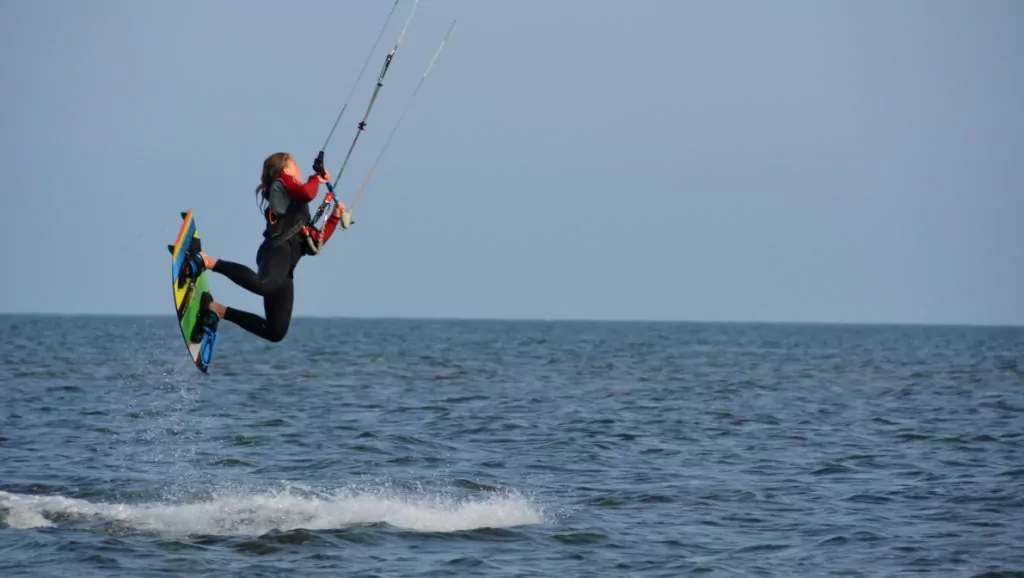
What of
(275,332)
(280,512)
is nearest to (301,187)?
(275,332)

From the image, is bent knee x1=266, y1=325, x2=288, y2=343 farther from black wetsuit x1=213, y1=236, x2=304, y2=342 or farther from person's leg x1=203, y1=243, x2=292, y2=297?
person's leg x1=203, y1=243, x2=292, y2=297

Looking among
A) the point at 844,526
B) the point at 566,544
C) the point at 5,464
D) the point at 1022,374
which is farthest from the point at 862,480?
the point at 1022,374

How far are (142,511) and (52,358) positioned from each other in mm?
34464

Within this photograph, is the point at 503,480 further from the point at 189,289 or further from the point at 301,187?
the point at 301,187

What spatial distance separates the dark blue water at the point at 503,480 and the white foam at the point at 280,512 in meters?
0.05

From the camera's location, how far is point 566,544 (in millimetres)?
13805

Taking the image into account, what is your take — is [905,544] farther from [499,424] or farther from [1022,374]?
[1022,374]

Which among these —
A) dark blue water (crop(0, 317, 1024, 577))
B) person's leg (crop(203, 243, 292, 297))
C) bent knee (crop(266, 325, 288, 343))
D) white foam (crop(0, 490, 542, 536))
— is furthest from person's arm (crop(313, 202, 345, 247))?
white foam (crop(0, 490, 542, 536))

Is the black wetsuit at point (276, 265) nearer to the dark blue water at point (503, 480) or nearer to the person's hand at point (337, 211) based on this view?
the person's hand at point (337, 211)

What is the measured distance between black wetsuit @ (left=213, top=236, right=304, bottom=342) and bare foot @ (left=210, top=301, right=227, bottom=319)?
0.82 ft

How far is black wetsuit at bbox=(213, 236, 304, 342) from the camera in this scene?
40.6 feet

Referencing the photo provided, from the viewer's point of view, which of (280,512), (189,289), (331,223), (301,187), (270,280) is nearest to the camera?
(301,187)

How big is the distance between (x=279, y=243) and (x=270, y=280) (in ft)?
1.21

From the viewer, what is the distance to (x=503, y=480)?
18.0 meters
